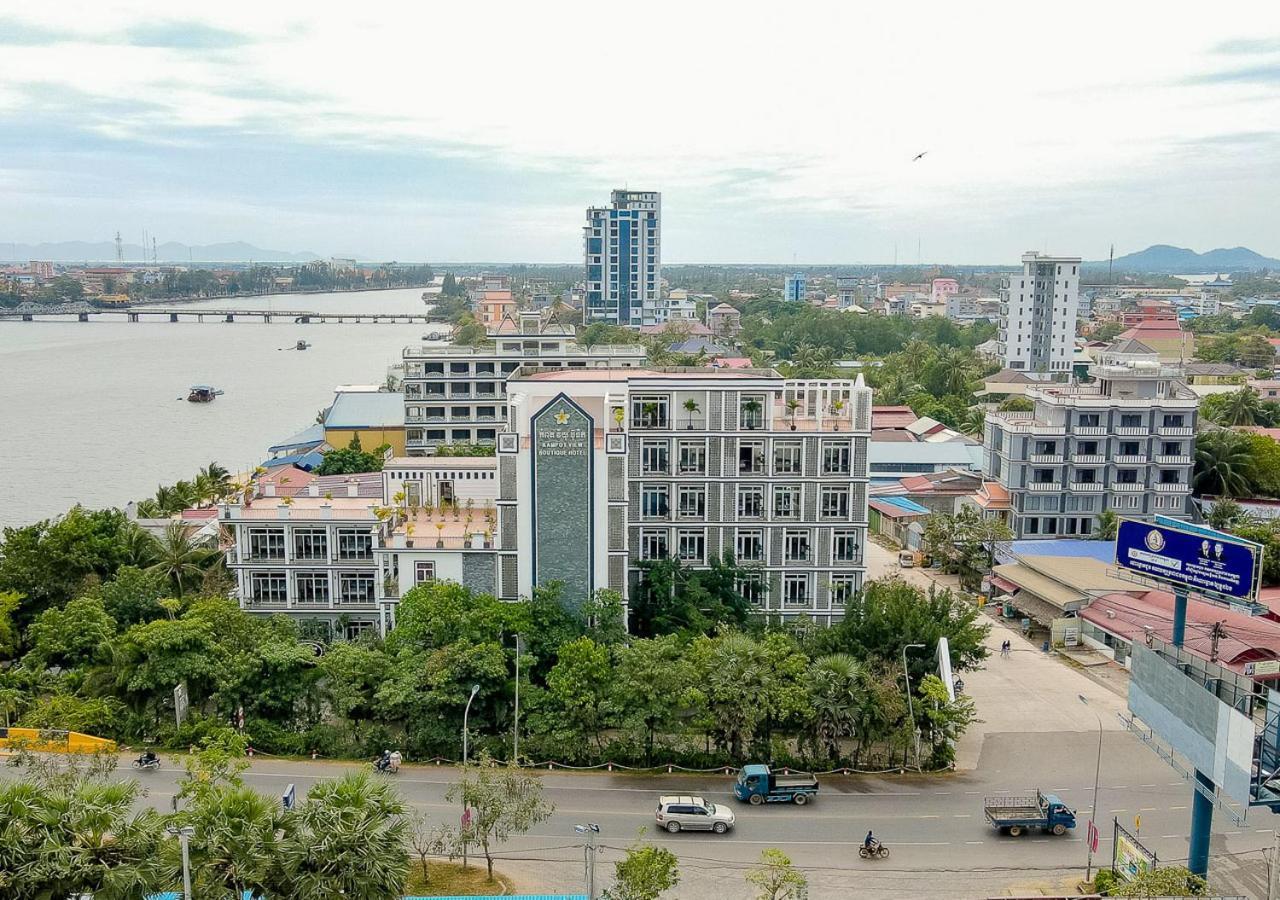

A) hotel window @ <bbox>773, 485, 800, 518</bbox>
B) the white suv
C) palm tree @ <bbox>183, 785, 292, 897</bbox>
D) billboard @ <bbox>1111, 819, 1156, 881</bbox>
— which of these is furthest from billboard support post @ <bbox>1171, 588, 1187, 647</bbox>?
palm tree @ <bbox>183, 785, 292, 897</bbox>

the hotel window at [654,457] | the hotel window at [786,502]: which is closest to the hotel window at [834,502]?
the hotel window at [786,502]

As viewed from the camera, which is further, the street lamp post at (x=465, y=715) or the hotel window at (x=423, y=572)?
the hotel window at (x=423, y=572)

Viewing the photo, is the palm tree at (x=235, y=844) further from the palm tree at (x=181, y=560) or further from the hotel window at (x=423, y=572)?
the palm tree at (x=181, y=560)

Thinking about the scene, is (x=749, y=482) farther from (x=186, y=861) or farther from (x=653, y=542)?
(x=186, y=861)

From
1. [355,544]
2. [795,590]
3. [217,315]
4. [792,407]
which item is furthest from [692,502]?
[217,315]

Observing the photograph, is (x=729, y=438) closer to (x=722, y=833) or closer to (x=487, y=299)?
(x=722, y=833)

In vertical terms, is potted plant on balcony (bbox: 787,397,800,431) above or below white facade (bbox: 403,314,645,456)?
above

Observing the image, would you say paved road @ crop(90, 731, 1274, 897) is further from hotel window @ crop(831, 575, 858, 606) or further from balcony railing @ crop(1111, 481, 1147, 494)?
balcony railing @ crop(1111, 481, 1147, 494)
